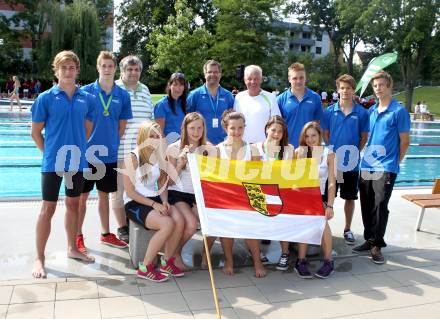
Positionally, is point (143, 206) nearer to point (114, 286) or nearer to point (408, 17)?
point (114, 286)

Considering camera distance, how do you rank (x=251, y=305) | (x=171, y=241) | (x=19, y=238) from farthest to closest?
(x=19, y=238)
(x=171, y=241)
(x=251, y=305)

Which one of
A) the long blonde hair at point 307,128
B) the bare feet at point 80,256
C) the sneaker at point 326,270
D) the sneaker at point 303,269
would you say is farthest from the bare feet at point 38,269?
the long blonde hair at point 307,128

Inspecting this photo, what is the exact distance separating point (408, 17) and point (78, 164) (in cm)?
3682

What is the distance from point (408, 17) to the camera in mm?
35125

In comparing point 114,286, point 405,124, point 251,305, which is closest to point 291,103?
point 405,124

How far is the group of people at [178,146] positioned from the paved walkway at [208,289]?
18 centimetres

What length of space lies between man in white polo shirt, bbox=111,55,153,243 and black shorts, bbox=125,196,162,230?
0.72m

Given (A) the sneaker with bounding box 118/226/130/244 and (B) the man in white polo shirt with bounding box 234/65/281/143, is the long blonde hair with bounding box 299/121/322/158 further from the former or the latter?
(A) the sneaker with bounding box 118/226/130/244

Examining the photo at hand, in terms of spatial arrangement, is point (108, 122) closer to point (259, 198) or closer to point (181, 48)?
point (259, 198)

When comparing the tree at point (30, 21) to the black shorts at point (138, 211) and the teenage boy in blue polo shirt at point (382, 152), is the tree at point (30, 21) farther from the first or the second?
the teenage boy in blue polo shirt at point (382, 152)

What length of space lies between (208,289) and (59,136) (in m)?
1.99

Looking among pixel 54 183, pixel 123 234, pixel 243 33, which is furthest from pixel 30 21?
pixel 54 183

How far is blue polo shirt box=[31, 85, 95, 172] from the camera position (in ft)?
13.4

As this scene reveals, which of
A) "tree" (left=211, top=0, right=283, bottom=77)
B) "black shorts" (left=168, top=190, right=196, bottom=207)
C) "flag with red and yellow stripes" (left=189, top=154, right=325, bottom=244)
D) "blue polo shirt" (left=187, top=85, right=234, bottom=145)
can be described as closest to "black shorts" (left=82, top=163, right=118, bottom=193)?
"black shorts" (left=168, top=190, right=196, bottom=207)
